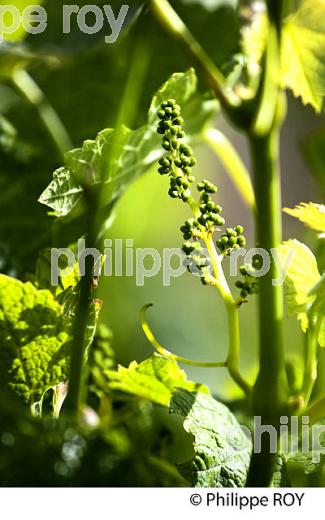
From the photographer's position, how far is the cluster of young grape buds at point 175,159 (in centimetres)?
29

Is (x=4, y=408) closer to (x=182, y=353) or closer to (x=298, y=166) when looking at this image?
(x=182, y=353)

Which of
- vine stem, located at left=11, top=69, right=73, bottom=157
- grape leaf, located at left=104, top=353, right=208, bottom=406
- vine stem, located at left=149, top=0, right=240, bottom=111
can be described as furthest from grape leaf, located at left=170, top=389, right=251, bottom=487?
vine stem, located at left=11, top=69, right=73, bottom=157

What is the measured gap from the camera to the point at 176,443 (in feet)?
1.37

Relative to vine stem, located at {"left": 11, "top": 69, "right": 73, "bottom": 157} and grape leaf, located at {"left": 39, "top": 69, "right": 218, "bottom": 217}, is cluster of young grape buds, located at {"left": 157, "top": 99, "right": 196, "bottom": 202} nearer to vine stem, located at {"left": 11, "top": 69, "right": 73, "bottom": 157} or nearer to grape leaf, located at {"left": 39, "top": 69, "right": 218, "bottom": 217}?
grape leaf, located at {"left": 39, "top": 69, "right": 218, "bottom": 217}

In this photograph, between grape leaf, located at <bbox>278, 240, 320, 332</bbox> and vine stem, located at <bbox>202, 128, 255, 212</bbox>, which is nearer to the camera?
grape leaf, located at <bbox>278, 240, 320, 332</bbox>

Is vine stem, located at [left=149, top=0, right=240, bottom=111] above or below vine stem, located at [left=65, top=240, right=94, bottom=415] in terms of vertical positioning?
above

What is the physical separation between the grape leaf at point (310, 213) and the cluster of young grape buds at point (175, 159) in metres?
0.05

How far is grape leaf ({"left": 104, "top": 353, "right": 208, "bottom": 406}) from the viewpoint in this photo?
327mm

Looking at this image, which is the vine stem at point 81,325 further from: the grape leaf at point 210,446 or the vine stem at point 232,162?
the vine stem at point 232,162

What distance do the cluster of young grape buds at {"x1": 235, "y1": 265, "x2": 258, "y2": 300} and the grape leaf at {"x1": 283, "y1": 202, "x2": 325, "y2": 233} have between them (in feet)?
0.11

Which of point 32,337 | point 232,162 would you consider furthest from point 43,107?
point 32,337

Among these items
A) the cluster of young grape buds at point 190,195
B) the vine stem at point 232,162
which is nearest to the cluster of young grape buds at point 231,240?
the cluster of young grape buds at point 190,195

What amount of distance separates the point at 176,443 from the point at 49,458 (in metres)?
0.08
